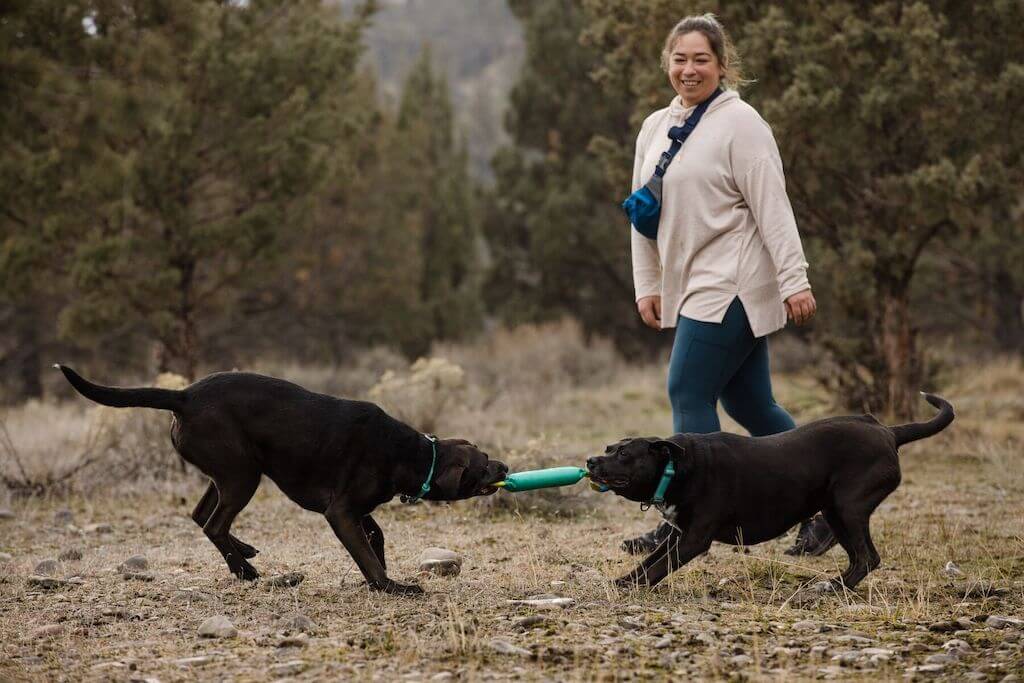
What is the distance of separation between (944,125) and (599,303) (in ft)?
39.8

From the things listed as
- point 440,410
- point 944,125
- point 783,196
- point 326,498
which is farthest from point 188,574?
point 944,125

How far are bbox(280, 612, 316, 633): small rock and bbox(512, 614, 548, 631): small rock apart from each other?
73 cm

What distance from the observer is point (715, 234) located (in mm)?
5375

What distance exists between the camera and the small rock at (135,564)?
221 inches

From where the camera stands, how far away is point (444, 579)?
207 inches

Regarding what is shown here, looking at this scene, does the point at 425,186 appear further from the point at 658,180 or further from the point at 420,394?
the point at 658,180

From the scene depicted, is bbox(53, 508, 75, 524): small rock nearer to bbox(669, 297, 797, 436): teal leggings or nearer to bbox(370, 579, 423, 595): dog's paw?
bbox(370, 579, 423, 595): dog's paw

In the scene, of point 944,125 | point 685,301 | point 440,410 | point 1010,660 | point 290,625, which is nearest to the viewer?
point 1010,660

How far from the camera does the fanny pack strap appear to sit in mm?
5453

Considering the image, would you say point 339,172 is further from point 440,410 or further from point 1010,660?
point 1010,660

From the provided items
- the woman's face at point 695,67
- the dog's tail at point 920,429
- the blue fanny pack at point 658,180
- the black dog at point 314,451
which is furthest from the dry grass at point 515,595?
the woman's face at point 695,67

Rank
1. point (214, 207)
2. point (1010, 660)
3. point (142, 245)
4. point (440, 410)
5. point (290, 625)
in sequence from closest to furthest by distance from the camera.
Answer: point (1010, 660) → point (290, 625) → point (440, 410) → point (142, 245) → point (214, 207)

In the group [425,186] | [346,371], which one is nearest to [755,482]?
[346,371]

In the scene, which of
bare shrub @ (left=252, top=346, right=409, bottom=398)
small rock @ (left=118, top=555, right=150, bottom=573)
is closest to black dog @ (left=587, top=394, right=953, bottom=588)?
small rock @ (left=118, top=555, right=150, bottom=573)
